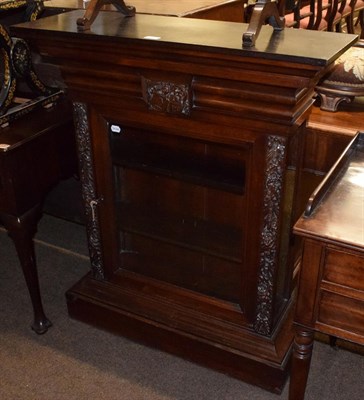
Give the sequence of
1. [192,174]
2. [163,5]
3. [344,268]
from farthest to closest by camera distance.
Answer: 1. [163,5]
2. [192,174]
3. [344,268]

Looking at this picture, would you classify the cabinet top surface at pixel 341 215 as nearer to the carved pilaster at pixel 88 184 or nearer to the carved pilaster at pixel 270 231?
the carved pilaster at pixel 270 231

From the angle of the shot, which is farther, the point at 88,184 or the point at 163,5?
the point at 163,5

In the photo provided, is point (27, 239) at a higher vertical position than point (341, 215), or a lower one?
lower

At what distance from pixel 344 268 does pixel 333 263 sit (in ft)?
0.07

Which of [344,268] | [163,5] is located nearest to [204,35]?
[344,268]

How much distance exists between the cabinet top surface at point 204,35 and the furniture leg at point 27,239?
0.50 m

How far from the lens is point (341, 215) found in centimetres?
110

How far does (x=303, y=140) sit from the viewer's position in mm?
1352

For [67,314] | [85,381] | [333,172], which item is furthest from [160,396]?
[333,172]

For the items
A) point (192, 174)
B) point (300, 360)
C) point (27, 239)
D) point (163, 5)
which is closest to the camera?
point (300, 360)

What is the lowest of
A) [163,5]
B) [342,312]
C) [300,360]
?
[300,360]

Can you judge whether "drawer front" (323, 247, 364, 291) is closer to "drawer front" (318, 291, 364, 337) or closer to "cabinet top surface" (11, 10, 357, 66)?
"drawer front" (318, 291, 364, 337)

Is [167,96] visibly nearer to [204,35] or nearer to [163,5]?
[204,35]

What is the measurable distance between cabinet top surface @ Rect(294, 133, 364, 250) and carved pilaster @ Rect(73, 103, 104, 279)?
67cm
